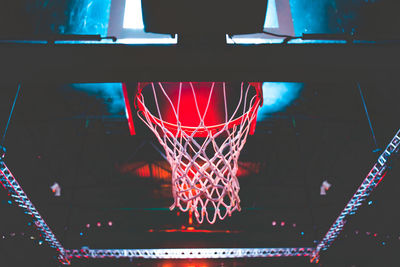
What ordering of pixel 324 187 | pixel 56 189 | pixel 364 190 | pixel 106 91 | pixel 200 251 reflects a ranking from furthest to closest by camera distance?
pixel 324 187
pixel 56 189
pixel 200 251
pixel 364 190
pixel 106 91

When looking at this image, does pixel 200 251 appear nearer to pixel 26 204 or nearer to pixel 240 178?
pixel 240 178

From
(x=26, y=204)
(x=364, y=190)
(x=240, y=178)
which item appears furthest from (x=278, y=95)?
(x=26, y=204)

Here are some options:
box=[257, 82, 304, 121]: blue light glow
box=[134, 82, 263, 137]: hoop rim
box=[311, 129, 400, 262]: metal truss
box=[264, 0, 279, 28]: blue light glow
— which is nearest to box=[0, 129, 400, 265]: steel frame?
box=[311, 129, 400, 262]: metal truss

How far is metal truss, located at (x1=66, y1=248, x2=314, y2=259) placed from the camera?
4652mm

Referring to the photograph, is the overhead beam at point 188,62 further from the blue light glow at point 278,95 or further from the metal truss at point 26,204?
the metal truss at point 26,204

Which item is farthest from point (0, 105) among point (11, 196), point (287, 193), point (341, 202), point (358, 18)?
point (341, 202)

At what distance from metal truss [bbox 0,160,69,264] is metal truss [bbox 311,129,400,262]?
4.42 m

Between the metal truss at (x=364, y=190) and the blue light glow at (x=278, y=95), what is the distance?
4.18 feet

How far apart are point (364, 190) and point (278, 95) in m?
1.85

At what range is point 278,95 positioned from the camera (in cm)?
375

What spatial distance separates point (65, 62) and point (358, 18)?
8.81ft

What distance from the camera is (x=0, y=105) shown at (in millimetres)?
3688

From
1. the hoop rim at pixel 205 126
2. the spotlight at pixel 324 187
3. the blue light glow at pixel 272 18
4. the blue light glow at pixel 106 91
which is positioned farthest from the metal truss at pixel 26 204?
the spotlight at pixel 324 187

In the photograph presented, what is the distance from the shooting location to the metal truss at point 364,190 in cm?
342
